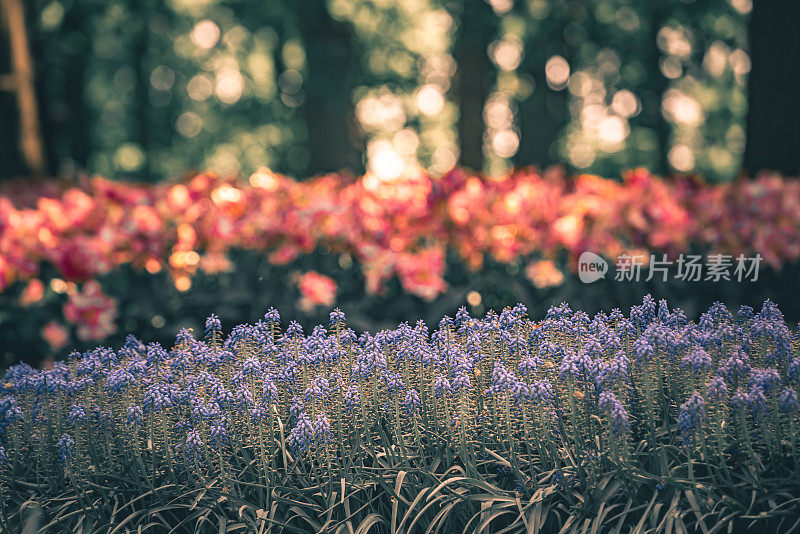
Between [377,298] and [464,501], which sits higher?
[377,298]

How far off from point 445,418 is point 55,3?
10.4 metres

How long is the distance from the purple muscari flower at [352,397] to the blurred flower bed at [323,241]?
1.44m

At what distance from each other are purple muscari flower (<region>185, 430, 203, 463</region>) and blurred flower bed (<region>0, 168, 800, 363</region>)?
1616mm

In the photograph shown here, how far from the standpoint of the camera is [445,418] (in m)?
2.71

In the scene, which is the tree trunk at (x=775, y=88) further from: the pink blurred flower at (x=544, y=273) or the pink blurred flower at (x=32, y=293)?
the pink blurred flower at (x=32, y=293)

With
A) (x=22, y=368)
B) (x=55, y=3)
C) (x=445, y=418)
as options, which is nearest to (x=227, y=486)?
(x=445, y=418)

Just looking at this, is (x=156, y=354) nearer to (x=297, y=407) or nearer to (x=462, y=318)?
(x=297, y=407)

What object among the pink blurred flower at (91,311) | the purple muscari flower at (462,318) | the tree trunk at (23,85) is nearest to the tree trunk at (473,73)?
the tree trunk at (23,85)

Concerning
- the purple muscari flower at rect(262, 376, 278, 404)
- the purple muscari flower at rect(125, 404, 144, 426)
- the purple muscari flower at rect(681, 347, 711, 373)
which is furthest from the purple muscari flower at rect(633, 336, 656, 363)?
the purple muscari flower at rect(125, 404, 144, 426)

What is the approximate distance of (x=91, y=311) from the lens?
4.12 metres

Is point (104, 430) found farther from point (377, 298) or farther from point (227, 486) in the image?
point (377, 298)

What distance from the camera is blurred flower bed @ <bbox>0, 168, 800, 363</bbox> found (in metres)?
4.13

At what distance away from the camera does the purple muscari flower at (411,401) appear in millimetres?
2613

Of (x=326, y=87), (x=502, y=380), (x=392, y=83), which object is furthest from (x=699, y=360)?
(x=392, y=83)
